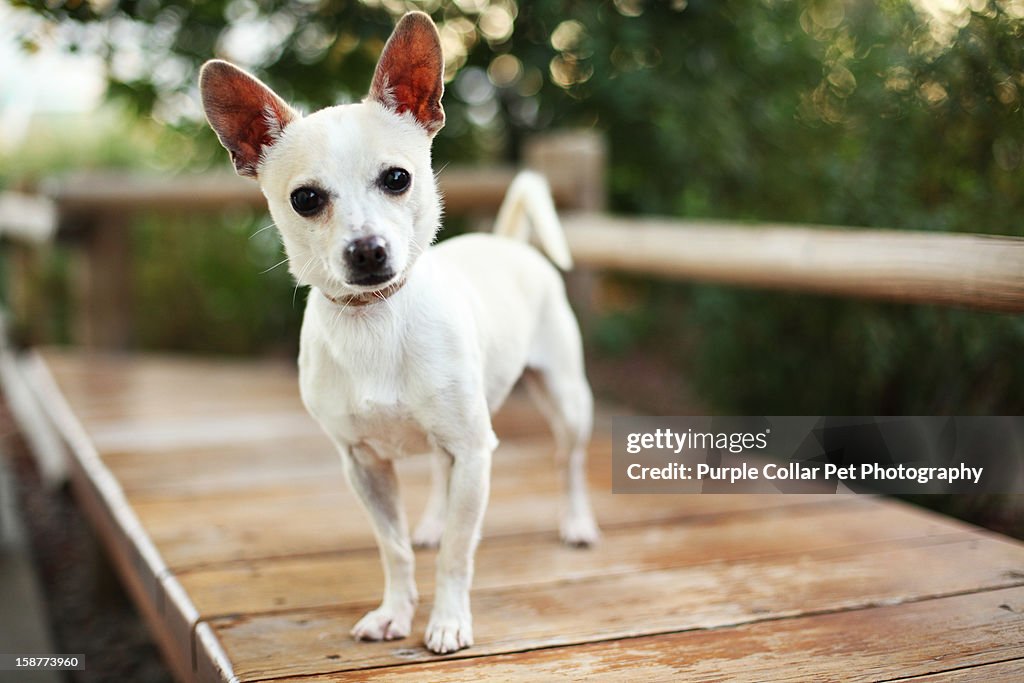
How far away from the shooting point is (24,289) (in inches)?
223

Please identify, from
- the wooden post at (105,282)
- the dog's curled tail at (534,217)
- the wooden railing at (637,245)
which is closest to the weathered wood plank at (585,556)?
the wooden railing at (637,245)

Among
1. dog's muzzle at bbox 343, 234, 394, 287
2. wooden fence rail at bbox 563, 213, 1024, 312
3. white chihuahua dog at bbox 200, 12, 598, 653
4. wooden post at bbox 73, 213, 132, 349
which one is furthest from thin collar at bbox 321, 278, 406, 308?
wooden post at bbox 73, 213, 132, 349

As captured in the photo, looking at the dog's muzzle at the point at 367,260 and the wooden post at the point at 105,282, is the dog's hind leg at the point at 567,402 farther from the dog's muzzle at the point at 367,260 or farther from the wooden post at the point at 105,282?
the wooden post at the point at 105,282

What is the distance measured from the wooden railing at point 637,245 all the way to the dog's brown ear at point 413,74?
1150mm

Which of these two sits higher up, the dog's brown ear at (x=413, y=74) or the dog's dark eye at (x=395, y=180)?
the dog's brown ear at (x=413, y=74)

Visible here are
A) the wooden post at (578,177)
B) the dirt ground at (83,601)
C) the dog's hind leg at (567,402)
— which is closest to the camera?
the dog's hind leg at (567,402)

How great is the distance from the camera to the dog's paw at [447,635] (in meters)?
1.61

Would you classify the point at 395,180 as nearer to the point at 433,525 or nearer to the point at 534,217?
the point at 534,217

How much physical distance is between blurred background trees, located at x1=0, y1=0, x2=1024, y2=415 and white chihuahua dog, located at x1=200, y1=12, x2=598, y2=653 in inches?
39.7

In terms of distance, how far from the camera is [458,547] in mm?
1635

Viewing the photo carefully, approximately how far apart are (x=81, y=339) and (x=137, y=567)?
2.97m

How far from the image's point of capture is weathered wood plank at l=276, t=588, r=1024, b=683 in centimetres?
153

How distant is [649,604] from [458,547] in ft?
1.46

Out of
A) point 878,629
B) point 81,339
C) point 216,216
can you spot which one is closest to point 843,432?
point 878,629
